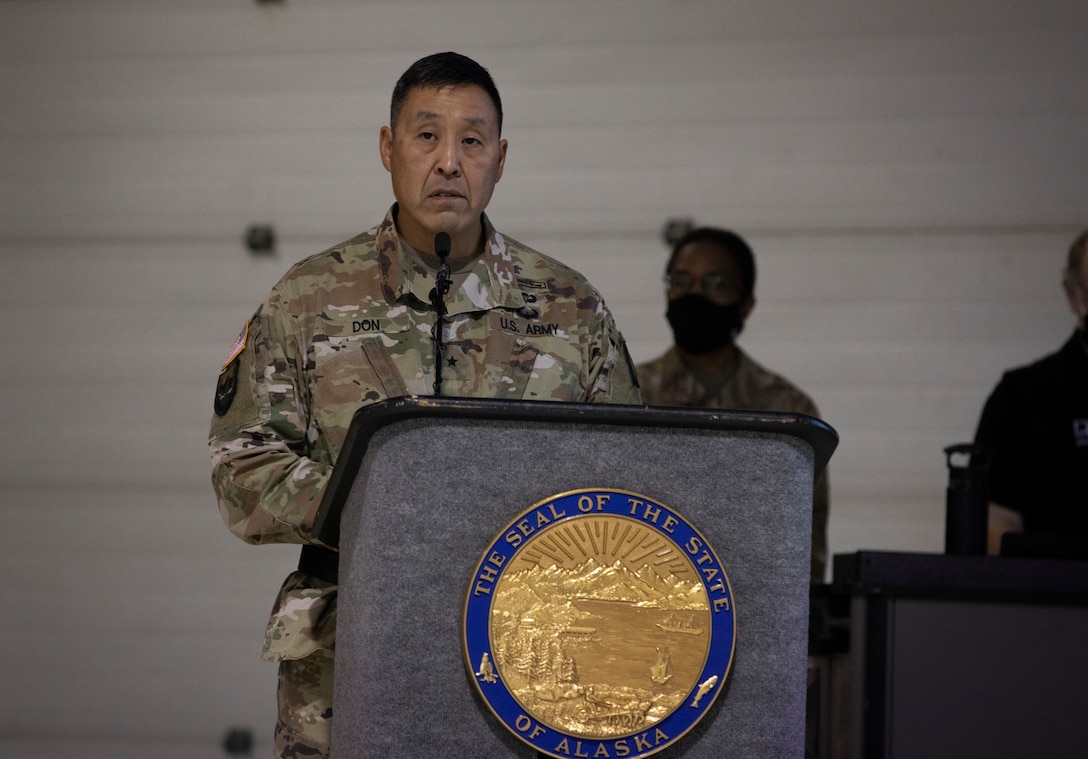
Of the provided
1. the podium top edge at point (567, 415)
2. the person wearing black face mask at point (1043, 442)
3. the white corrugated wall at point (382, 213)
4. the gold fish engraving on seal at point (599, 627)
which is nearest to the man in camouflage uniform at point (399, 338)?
the podium top edge at point (567, 415)

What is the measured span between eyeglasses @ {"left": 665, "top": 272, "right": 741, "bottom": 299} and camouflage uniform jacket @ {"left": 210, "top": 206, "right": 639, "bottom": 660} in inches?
67.1

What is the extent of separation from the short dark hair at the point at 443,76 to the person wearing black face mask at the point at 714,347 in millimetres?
1825

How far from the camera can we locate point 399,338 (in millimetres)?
2066

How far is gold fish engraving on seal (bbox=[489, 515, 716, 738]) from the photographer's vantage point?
53.9 inches

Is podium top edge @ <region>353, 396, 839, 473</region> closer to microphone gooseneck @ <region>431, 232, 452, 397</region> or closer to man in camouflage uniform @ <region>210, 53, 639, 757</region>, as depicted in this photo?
man in camouflage uniform @ <region>210, 53, 639, 757</region>

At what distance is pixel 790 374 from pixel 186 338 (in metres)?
2.12

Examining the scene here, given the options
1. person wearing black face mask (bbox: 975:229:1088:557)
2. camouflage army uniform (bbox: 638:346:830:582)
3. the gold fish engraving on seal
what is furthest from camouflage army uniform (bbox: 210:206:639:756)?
camouflage army uniform (bbox: 638:346:830:582)

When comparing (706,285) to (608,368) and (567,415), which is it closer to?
(608,368)

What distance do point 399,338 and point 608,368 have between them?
347 mm

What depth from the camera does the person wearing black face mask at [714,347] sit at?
12.7 feet

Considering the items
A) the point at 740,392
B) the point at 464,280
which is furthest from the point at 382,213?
the point at 464,280

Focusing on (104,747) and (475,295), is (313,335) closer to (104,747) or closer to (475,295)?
(475,295)

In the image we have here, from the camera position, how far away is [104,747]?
463 centimetres

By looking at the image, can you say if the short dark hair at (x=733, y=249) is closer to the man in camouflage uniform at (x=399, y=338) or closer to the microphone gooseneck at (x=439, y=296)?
the man in camouflage uniform at (x=399, y=338)
